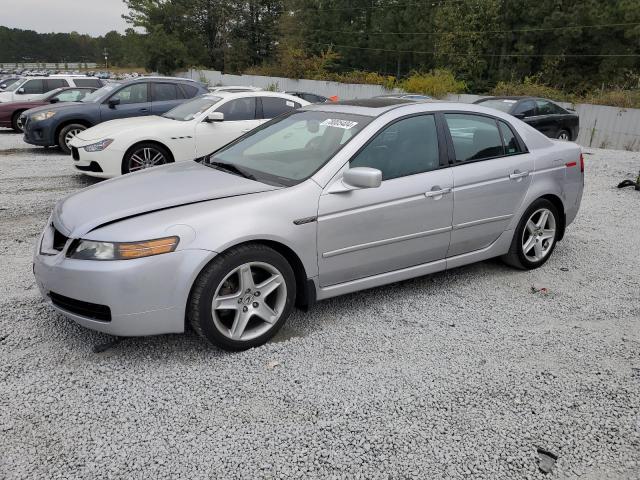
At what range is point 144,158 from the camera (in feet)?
27.3

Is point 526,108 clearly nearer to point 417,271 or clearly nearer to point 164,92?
point 164,92

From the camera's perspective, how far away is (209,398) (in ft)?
9.95

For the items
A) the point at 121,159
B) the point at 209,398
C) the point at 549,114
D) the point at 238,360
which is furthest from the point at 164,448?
the point at 549,114

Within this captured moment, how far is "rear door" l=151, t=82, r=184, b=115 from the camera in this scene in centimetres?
1121

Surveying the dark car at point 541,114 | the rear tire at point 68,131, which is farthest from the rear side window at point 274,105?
the dark car at point 541,114

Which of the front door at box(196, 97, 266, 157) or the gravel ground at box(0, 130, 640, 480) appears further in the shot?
the front door at box(196, 97, 266, 157)

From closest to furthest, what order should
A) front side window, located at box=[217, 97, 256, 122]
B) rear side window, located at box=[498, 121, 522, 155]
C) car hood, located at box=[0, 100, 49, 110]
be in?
rear side window, located at box=[498, 121, 522, 155] < front side window, located at box=[217, 97, 256, 122] < car hood, located at box=[0, 100, 49, 110]

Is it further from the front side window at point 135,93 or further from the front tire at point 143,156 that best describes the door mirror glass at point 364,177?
the front side window at point 135,93

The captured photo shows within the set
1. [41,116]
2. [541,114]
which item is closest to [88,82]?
[41,116]

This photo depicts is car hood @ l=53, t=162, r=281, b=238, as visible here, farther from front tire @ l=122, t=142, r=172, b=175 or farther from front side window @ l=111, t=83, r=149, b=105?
front side window @ l=111, t=83, r=149, b=105

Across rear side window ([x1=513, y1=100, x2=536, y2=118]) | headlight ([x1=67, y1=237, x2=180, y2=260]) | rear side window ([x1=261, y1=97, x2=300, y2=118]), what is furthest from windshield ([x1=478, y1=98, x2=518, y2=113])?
headlight ([x1=67, y1=237, x2=180, y2=260])

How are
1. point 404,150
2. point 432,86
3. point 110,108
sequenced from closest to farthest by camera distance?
point 404,150
point 110,108
point 432,86

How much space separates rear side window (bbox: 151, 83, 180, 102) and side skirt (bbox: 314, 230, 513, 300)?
8.59m

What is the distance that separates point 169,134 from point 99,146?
1.02 meters
